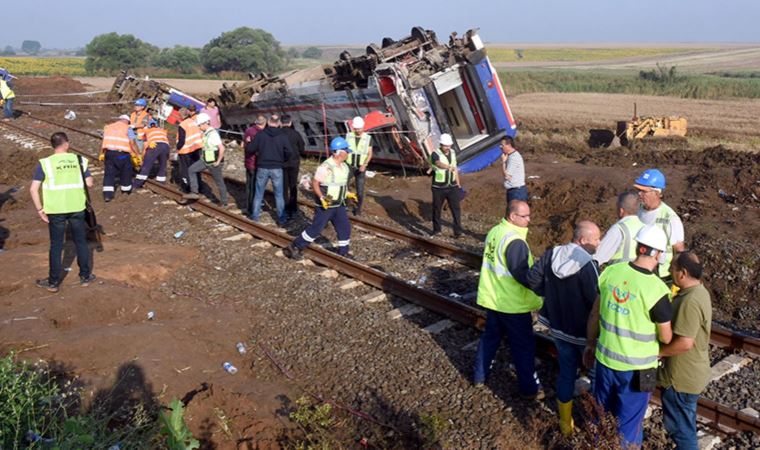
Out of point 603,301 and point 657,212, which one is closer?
point 603,301

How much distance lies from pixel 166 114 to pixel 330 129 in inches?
298

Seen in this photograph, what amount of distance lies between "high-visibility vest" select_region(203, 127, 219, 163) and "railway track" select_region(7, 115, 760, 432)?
2.89ft

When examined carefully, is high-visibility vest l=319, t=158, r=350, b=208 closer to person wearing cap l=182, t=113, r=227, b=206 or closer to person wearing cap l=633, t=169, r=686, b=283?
person wearing cap l=182, t=113, r=227, b=206

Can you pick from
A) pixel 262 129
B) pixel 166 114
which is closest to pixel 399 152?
pixel 262 129

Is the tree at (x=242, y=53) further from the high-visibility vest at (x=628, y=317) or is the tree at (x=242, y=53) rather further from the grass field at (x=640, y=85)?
the high-visibility vest at (x=628, y=317)

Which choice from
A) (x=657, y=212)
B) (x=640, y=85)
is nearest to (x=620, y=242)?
(x=657, y=212)

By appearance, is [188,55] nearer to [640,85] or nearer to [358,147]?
Result: [640,85]

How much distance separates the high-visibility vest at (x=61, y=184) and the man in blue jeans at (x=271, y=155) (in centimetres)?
339

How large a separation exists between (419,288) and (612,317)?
345 centimetres

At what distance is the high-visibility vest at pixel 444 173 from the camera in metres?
10.6

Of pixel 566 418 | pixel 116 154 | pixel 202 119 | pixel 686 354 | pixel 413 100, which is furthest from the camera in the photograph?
pixel 413 100

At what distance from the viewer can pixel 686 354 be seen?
4.47m

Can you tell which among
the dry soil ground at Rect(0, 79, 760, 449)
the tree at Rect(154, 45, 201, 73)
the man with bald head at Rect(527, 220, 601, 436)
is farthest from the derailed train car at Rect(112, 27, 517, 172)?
the tree at Rect(154, 45, 201, 73)

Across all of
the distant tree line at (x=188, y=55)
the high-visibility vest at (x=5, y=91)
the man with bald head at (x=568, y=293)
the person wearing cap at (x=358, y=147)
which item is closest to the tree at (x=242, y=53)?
the distant tree line at (x=188, y=55)
